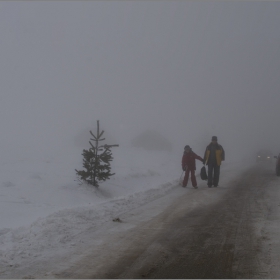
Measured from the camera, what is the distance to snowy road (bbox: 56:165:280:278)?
4.87 m

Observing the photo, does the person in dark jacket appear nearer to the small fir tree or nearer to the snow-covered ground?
the snow-covered ground

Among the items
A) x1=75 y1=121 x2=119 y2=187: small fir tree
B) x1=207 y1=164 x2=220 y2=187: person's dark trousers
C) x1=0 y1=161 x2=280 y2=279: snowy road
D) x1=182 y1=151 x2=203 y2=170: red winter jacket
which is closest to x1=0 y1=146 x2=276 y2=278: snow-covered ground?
x1=0 y1=161 x2=280 y2=279: snowy road

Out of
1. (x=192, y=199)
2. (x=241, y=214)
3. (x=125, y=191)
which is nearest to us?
(x=241, y=214)

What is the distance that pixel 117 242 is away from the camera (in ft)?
20.7

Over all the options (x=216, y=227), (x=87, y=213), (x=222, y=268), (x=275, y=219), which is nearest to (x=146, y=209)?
(x=87, y=213)

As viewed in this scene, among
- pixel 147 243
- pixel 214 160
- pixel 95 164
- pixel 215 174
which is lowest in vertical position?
pixel 147 243

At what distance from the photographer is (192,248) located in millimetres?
5926

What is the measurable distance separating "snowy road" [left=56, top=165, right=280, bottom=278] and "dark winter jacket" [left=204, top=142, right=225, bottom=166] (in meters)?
5.23

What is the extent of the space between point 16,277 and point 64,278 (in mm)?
626

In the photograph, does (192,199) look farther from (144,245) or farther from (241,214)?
(144,245)

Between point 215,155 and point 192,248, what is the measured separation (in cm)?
929

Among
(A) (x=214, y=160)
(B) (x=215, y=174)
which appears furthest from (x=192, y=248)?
(A) (x=214, y=160)

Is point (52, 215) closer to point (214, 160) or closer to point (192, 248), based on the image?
point (192, 248)

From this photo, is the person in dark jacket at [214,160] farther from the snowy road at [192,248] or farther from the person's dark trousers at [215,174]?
the snowy road at [192,248]
